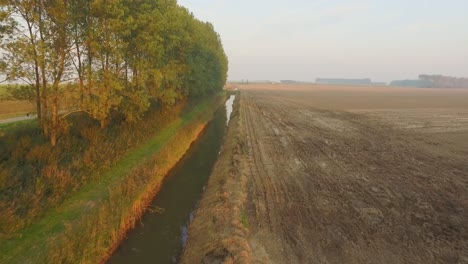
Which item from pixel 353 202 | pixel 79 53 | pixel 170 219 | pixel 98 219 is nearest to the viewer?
pixel 98 219

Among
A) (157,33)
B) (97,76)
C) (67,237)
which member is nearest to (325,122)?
(157,33)

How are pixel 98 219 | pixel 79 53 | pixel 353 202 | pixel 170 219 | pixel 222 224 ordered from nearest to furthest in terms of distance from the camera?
pixel 98 219 → pixel 222 224 → pixel 353 202 → pixel 170 219 → pixel 79 53

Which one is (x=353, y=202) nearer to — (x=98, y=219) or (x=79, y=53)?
(x=98, y=219)

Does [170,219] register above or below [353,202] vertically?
below

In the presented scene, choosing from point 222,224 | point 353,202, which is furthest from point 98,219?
point 353,202

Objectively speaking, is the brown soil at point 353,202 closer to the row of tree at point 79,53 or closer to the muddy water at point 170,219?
the muddy water at point 170,219

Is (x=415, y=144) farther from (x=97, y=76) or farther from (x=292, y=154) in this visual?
(x=97, y=76)
